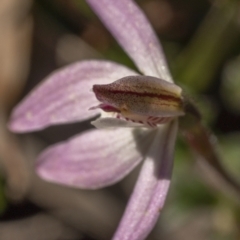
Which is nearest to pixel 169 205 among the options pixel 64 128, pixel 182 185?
pixel 182 185

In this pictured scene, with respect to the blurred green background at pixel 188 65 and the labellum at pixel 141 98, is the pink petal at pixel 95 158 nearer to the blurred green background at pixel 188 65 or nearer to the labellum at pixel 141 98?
Answer: the labellum at pixel 141 98

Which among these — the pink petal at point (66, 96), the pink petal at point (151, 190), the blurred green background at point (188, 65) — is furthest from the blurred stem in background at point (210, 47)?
the pink petal at point (151, 190)

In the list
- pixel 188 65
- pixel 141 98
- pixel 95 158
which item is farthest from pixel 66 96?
pixel 188 65

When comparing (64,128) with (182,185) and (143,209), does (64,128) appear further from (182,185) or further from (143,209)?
(143,209)

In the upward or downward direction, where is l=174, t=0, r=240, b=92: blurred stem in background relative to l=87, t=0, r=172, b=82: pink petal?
downward

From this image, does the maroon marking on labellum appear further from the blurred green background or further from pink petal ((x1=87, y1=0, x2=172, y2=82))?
the blurred green background

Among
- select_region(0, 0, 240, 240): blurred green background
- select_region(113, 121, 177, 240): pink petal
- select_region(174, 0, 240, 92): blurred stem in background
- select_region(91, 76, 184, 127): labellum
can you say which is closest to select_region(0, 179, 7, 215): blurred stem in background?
select_region(0, 0, 240, 240): blurred green background

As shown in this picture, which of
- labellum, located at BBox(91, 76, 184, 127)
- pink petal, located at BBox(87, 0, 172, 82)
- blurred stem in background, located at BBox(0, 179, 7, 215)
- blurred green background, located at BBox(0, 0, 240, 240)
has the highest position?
pink petal, located at BBox(87, 0, 172, 82)
